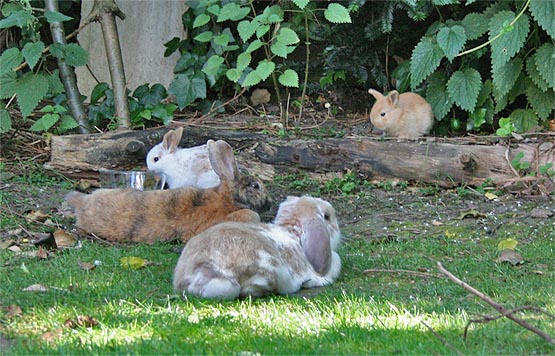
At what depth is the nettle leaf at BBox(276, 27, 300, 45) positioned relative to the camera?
846 cm

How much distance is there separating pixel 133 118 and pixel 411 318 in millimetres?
5620

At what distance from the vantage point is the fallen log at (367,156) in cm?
750

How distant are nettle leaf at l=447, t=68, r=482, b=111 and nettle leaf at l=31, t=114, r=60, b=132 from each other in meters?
3.92

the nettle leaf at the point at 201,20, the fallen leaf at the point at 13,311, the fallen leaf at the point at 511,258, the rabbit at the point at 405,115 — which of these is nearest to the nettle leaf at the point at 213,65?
the nettle leaf at the point at 201,20

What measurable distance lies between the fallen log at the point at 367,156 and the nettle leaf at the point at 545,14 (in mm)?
1010

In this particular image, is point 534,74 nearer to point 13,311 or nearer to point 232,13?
point 232,13

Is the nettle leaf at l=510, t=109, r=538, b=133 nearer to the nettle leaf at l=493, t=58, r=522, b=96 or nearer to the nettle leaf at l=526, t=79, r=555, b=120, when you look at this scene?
the nettle leaf at l=526, t=79, r=555, b=120

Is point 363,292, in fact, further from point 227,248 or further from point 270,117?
point 270,117

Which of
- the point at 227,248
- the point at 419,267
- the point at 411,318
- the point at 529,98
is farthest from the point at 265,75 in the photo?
the point at 411,318

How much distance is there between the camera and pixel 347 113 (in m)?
10.1

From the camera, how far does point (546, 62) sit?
7969 mm

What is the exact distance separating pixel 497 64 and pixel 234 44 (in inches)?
136

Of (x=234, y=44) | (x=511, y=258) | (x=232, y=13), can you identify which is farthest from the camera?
(x=234, y=44)

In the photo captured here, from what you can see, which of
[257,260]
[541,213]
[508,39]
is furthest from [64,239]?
[508,39]
